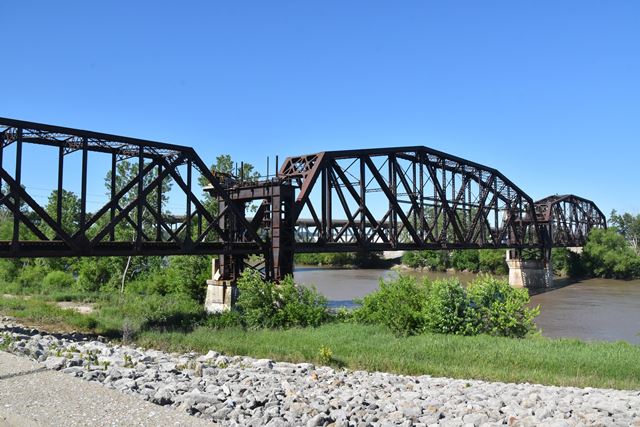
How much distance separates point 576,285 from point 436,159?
A: 141 feet

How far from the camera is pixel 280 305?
24688mm

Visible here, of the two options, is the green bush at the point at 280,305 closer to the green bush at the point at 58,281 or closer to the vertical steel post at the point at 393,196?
the vertical steel post at the point at 393,196

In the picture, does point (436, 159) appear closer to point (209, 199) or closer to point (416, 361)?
point (209, 199)

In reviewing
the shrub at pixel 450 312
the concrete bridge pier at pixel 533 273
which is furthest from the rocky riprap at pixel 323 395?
the concrete bridge pier at pixel 533 273

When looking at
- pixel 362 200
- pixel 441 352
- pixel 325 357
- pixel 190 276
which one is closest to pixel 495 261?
pixel 362 200

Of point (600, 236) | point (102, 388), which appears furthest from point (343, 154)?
point (600, 236)

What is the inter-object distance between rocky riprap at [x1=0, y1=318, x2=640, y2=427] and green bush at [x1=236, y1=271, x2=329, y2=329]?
8.15 metres

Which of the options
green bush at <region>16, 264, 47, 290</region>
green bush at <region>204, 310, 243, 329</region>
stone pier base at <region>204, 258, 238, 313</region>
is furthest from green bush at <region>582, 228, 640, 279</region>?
green bush at <region>16, 264, 47, 290</region>

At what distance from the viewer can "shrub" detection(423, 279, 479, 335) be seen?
20.7m

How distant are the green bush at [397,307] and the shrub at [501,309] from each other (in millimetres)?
2256

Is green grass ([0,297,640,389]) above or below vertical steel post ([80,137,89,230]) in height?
below

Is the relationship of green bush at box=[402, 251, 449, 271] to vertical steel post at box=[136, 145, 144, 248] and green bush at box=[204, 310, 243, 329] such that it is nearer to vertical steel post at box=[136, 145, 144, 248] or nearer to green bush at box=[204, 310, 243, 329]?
green bush at box=[204, 310, 243, 329]

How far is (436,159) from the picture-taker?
162ft

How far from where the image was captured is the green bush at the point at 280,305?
2377cm
